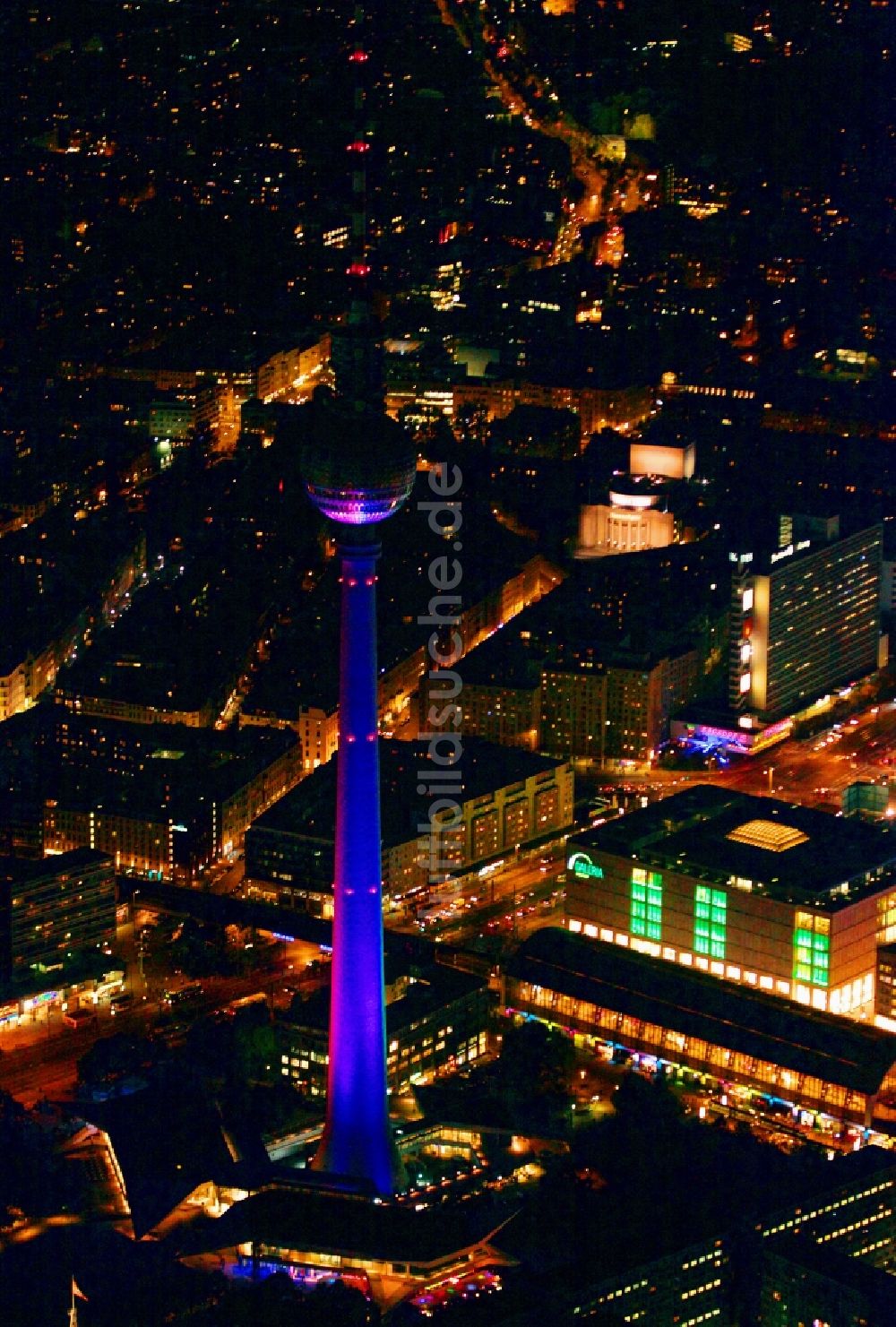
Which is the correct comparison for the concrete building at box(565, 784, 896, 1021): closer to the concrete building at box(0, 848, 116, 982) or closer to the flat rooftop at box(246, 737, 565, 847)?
the flat rooftop at box(246, 737, 565, 847)

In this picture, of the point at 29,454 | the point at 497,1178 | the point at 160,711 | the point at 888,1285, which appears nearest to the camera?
the point at 888,1285

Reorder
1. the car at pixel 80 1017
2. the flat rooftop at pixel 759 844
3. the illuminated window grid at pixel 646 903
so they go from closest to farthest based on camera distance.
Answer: the car at pixel 80 1017, the flat rooftop at pixel 759 844, the illuminated window grid at pixel 646 903

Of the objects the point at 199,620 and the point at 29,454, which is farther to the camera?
the point at 29,454

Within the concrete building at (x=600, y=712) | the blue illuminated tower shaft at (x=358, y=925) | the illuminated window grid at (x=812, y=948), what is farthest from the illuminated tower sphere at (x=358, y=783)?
the concrete building at (x=600, y=712)

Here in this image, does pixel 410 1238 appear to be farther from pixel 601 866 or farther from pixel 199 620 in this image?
pixel 199 620

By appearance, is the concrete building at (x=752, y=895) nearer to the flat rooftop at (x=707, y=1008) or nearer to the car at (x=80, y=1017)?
the flat rooftop at (x=707, y=1008)

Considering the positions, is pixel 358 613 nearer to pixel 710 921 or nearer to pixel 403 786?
pixel 710 921

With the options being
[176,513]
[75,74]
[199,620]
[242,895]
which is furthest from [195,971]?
[75,74]
